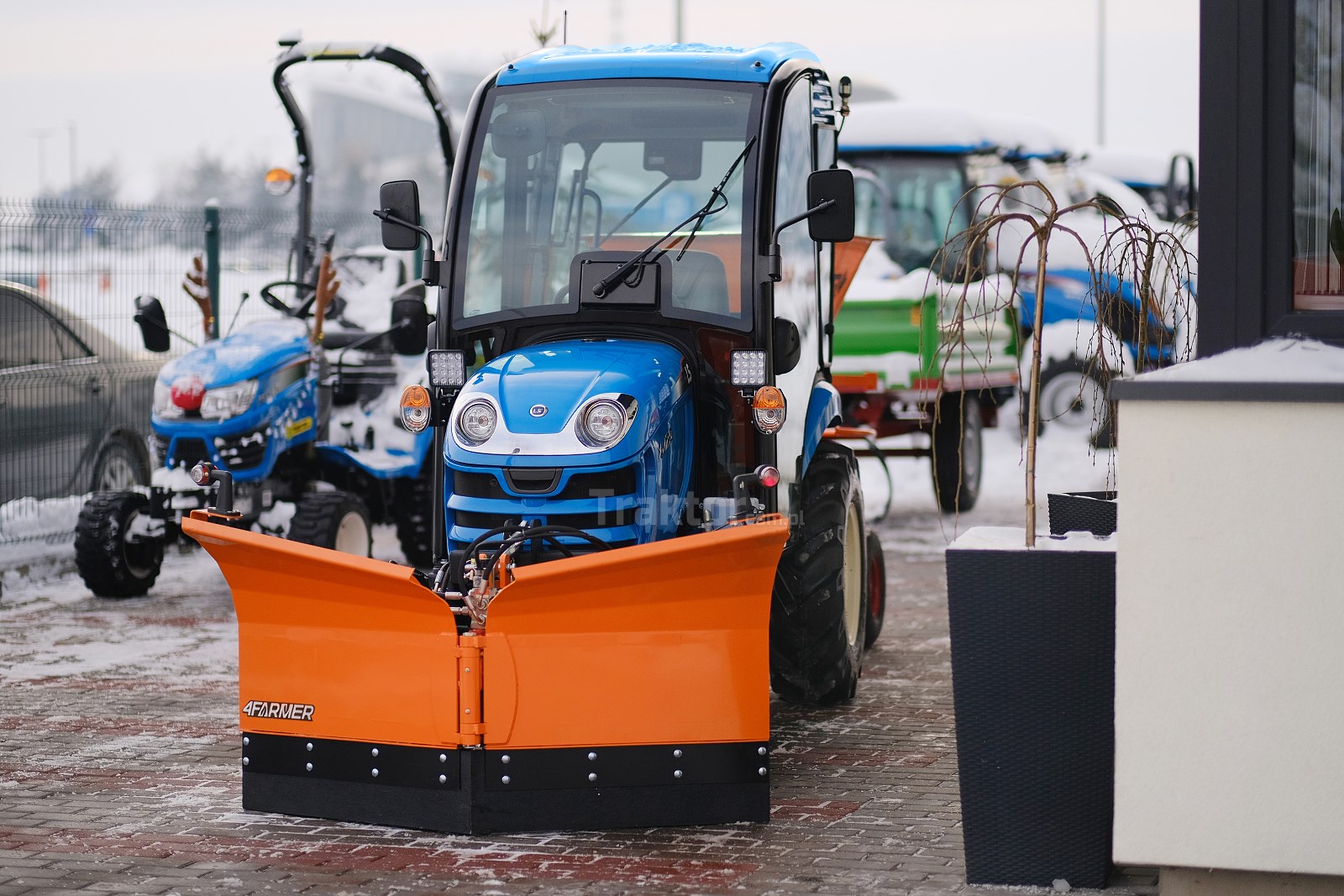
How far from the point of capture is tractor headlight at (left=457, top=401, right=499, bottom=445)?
5.95 meters

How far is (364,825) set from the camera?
5648mm

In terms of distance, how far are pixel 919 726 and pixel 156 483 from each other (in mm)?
5059

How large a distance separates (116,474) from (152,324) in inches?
85.7

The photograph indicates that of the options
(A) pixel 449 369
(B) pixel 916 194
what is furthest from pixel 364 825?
(B) pixel 916 194

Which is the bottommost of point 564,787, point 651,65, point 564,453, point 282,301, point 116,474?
point 564,787

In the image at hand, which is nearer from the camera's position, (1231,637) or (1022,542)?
(1231,637)

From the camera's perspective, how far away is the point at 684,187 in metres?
6.83

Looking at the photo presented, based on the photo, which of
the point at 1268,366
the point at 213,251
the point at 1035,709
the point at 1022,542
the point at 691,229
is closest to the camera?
the point at 1268,366

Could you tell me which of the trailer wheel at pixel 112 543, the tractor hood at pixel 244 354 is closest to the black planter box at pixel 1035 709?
the tractor hood at pixel 244 354

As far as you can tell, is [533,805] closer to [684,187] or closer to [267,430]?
[684,187]

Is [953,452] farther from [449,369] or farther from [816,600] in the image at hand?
[449,369]

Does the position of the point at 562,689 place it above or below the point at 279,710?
above

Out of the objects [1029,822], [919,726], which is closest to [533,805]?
[1029,822]

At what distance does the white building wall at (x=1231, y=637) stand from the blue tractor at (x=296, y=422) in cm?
565
